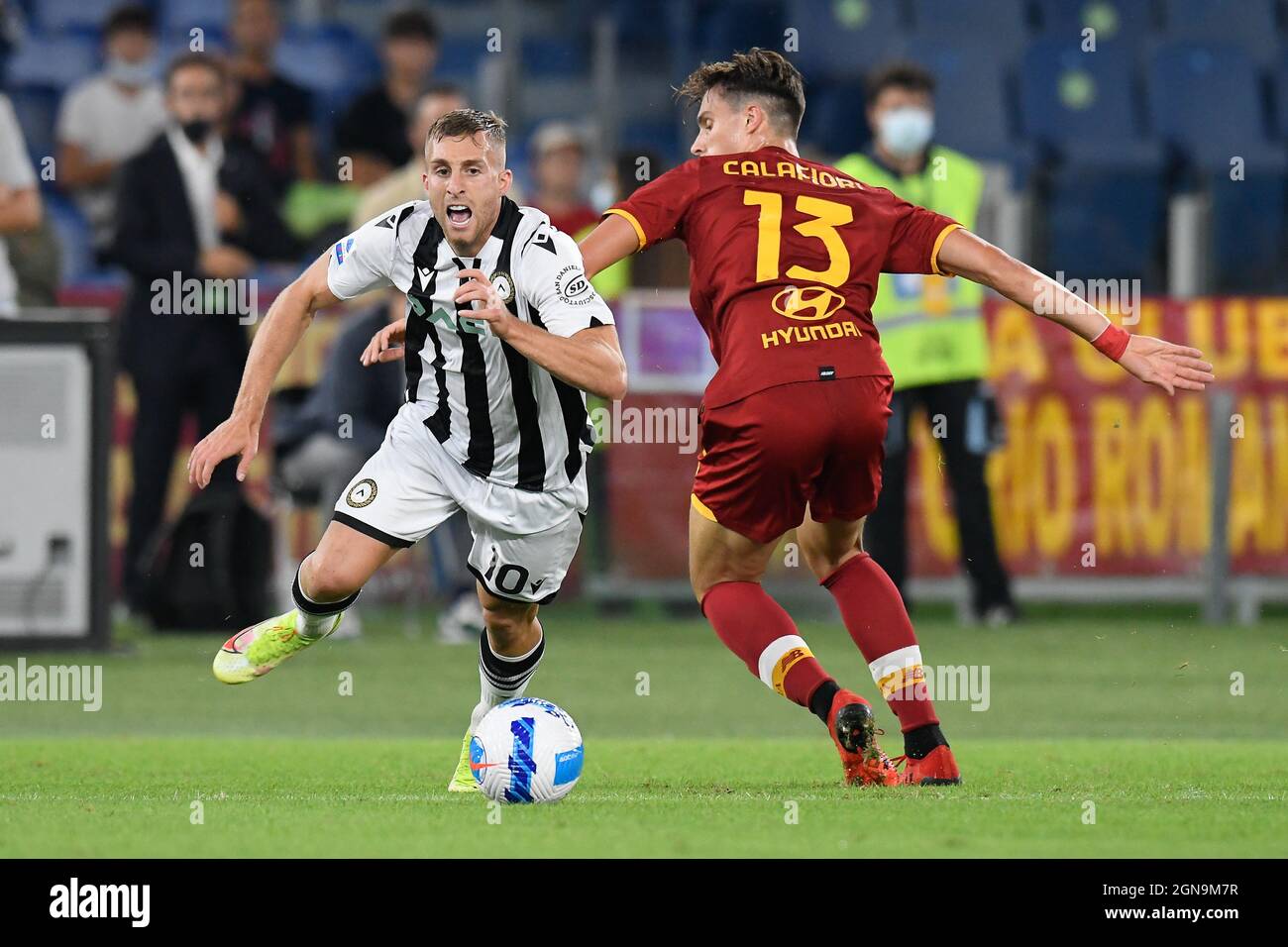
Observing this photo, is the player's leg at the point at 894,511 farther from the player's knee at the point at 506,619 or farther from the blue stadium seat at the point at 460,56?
the blue stadium seat at the point at 460,56

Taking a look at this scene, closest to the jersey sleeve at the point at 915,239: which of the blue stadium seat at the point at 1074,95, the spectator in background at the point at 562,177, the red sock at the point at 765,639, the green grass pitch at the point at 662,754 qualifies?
the red sock at the point at 765,639

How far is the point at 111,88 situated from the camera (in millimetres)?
12625

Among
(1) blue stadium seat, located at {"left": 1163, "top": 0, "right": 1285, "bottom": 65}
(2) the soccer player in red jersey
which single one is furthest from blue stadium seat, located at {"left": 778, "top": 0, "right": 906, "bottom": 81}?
(2) the soccer player in red jersey

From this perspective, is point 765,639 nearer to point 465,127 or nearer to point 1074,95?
point 465,127

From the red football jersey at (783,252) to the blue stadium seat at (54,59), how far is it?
9.38 m

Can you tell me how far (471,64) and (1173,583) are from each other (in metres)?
6.51

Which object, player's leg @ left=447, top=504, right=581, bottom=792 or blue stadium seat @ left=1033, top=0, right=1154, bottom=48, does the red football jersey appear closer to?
player's leg @ left=447, top=504, right=581, bottom=792

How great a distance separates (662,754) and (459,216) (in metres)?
1.96

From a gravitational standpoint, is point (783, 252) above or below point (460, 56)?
below

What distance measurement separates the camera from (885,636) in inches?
241

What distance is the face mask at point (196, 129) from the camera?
11.0 m

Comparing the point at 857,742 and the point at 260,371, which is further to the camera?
the point at 260,371

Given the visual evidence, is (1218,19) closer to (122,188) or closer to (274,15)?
(274,15)

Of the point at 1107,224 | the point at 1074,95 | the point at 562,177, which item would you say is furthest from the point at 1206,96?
the point at 562,177
